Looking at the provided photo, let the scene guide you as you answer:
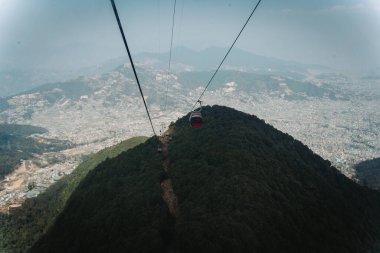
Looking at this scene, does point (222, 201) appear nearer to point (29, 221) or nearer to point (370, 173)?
point (29, 221)

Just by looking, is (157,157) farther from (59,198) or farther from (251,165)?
(59,198)

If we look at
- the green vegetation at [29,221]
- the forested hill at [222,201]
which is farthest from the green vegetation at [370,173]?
the green vegetation at [29,221]

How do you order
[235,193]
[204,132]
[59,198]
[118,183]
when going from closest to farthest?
[235,193], [118,183], [204,132], [59,198]

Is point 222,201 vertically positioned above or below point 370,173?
above

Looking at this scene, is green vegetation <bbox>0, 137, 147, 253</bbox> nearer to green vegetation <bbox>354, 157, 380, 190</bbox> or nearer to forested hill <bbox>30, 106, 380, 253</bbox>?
forested hill <bbox>30, 106, 380, 253</bbox>

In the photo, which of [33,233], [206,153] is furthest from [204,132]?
[33,233]

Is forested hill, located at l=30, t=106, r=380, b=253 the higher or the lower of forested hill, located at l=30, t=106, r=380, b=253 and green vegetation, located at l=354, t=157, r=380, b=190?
the higher

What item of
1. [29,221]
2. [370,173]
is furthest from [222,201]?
[370,173]

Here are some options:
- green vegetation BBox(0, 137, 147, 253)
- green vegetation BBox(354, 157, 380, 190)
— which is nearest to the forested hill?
green vegetation BBox(0, 137, 147, 253)

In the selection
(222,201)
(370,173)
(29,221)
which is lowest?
(370,173)
